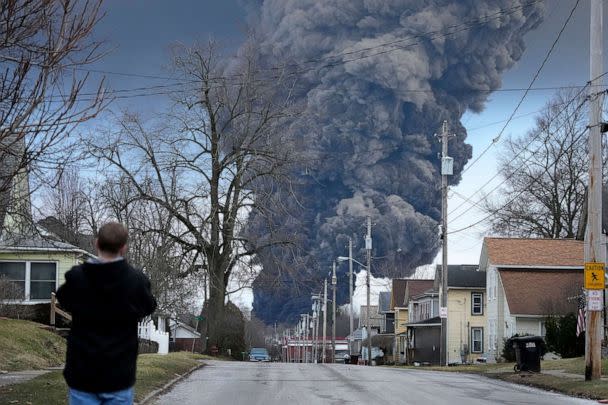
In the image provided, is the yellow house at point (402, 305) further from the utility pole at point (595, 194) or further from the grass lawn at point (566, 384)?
the utility pole at point (595, 194)

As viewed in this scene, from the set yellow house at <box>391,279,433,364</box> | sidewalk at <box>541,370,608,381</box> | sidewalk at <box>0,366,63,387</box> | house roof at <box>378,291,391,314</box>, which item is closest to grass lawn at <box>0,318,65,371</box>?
sidewalk at <box>0,366,63,387</box>

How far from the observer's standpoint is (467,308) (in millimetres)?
61906

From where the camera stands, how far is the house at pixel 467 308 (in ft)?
202

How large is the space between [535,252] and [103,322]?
1863 inches

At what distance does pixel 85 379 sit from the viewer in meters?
6.19

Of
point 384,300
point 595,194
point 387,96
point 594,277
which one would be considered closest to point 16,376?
point 594,277

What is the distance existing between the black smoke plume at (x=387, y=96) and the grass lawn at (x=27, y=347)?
69.5m

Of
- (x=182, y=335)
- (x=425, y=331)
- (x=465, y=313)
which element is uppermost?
(x=465, y=313)

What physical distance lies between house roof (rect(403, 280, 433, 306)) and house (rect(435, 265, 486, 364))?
15436 mm

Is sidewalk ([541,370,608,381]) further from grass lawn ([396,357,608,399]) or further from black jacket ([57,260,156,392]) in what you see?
black jacket ([57,260,156,392])

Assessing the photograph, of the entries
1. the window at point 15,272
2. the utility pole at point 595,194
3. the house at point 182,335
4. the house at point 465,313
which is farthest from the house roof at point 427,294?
the utility pole at point 595,194

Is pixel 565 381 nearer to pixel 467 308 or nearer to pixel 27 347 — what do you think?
pixel 27 347

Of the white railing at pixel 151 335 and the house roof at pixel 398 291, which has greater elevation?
the house roof at pixel 398 291

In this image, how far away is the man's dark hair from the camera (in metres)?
6.27
